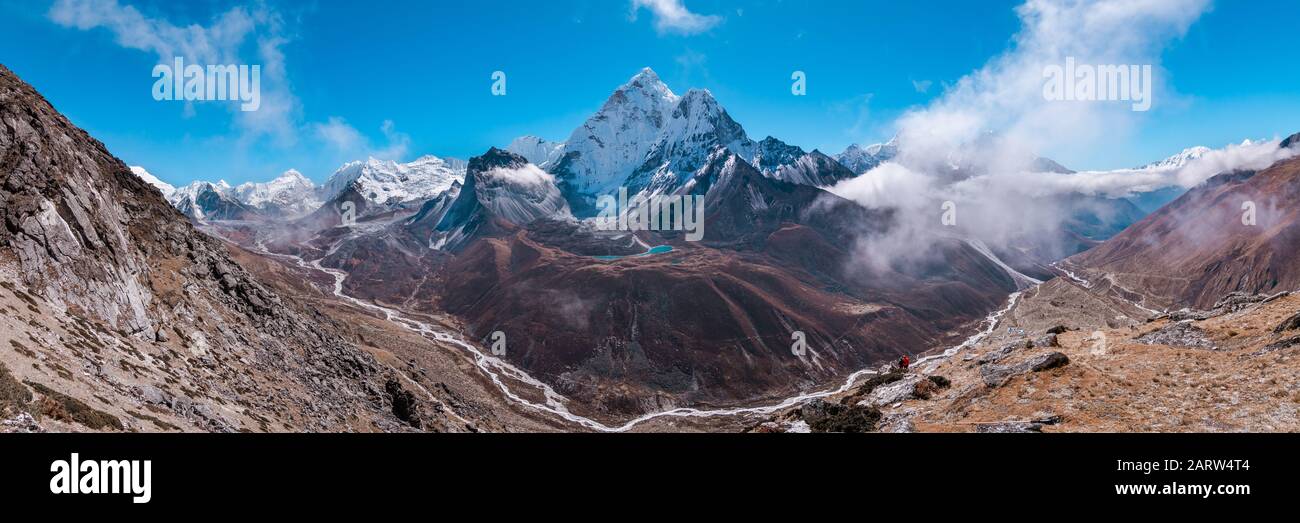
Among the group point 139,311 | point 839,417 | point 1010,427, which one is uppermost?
point 139,311

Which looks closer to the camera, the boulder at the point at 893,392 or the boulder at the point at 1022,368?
the boulder at the point at 1022,368

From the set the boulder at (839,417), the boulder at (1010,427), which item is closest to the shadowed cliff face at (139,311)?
the boulder at (839,417)

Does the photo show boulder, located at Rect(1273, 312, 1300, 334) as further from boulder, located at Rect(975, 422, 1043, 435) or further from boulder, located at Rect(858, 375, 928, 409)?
boulder, located at Rect(858, 375, 928, 409)

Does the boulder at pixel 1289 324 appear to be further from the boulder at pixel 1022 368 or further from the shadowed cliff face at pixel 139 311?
the shadowed cliff face at pixel 139 311

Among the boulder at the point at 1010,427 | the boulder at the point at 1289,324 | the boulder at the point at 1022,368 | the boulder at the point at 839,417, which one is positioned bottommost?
the boulder at the point at 839,417

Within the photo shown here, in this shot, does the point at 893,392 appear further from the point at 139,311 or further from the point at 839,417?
the point at 139,311

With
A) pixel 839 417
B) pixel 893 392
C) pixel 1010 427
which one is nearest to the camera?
pixel 1010 427

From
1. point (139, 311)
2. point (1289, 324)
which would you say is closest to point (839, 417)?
point (1289, 324)
